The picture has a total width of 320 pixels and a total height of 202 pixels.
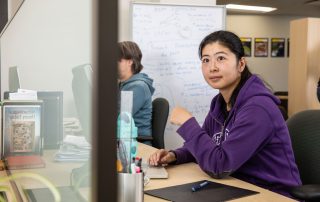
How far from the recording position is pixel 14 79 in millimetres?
1959

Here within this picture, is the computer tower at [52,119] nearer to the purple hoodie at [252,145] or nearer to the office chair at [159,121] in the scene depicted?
the purple hoodie at [252,145]

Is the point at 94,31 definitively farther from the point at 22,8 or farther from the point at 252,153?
the point at 252,153

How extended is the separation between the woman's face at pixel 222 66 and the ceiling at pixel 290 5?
4987 millimetres

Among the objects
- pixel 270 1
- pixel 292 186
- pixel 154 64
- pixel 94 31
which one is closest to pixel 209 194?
pixel 292 186

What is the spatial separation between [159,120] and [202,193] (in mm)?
1520

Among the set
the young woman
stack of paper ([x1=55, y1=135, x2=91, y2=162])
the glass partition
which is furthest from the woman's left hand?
stack of paper ([x1=55, y1=135, x2=91, y2=162])

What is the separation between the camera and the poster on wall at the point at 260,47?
25.3ft

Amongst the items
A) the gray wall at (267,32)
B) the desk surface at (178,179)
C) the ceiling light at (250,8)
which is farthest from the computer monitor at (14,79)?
the gray wall at (267,32)

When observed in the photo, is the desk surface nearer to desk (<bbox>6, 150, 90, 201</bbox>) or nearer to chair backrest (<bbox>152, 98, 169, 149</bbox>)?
desk (<bbox>6, 150, 90, 201</bbox>)

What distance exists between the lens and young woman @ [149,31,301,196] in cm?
140

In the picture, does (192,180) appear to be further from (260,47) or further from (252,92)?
(260,47)

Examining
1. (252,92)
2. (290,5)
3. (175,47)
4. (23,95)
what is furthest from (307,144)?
(290,5)

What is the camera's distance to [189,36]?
11.4ft

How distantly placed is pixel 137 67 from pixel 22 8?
5.93 ft
